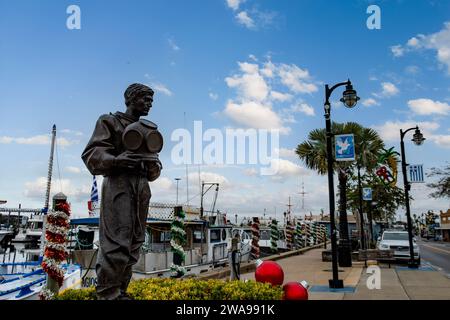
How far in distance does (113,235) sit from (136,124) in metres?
1.19

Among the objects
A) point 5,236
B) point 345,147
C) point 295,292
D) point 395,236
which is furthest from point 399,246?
point 5,236

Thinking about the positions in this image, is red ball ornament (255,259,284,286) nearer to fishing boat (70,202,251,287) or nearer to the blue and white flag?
fishing boat (70,202,251,287)

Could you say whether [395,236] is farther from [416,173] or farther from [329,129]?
[329,129]

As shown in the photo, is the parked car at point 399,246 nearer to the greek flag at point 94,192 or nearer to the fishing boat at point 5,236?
the greek flag at point 94,192

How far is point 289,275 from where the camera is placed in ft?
49.2

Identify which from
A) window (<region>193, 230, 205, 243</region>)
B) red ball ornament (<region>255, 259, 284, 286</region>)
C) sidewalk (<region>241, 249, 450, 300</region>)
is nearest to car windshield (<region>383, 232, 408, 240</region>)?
sidewalk (<region>241, 249, 450, 300</region>)

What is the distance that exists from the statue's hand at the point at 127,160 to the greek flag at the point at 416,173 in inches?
641

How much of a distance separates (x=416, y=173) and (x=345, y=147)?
7912mm

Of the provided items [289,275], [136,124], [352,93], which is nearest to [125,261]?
[136,124]

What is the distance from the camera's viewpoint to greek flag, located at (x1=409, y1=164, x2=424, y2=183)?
17.4 meters

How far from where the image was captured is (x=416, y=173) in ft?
57.5

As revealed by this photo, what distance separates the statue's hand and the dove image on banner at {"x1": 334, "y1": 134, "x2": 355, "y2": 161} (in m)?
8.53
